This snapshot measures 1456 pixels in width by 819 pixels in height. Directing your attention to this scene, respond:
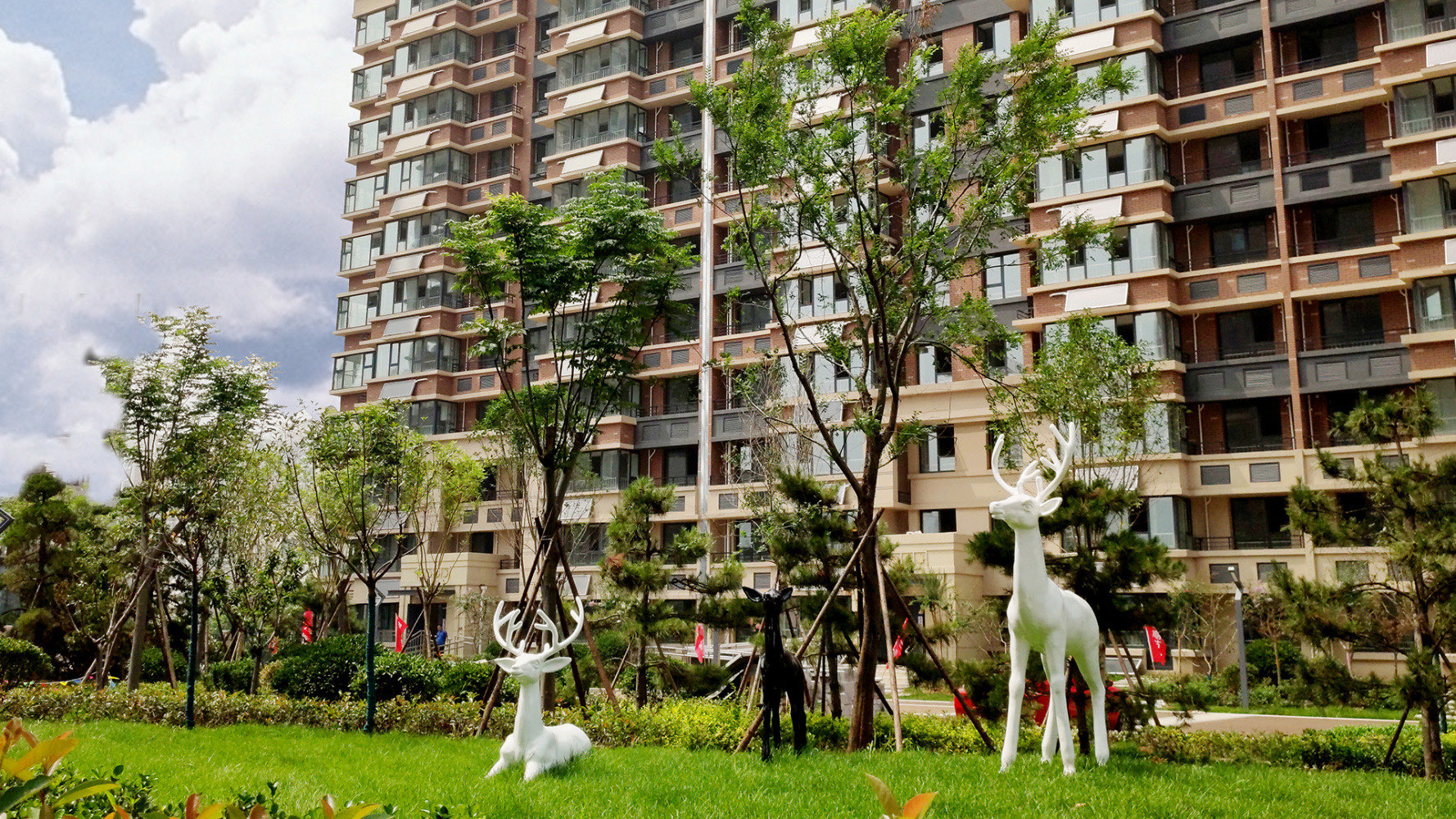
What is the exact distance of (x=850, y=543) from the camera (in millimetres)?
15461

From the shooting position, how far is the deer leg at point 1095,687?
31.7ft

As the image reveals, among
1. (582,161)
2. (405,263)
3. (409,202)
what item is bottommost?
(405,263)

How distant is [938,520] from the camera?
3578cm

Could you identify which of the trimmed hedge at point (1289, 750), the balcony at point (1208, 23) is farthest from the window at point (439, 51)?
the trimmed hedge at point (1289, 750)

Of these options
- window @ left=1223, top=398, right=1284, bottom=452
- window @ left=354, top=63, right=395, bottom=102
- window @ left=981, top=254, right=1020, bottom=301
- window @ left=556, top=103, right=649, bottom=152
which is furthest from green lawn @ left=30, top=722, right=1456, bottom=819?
window @ left=354, top=63, right=395, bottom=102

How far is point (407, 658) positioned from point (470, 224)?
6.78 meters

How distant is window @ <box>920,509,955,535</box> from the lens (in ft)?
117

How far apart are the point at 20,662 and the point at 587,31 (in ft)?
105

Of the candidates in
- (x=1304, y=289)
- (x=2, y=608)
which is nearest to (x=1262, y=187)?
(x=1304, y=289)

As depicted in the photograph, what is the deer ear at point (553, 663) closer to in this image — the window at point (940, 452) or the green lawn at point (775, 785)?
the green lawn at point (775, 785)

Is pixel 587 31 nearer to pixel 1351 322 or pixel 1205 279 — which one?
pixel 1205 279

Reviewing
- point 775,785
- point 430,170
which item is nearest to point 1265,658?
point 775,785

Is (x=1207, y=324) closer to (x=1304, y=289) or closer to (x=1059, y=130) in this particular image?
(x=1304, y=289)

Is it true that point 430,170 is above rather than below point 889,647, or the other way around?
above
